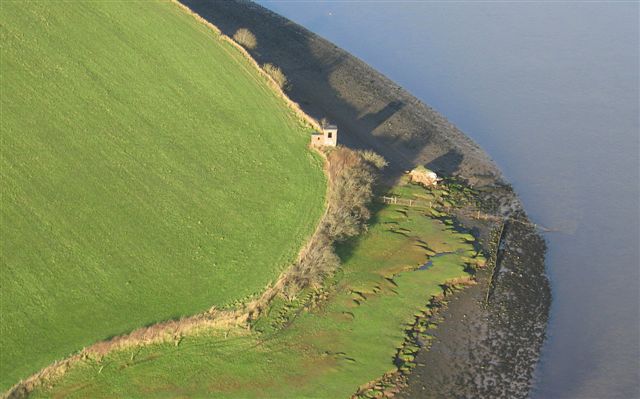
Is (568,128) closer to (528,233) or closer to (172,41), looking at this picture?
(528,233)

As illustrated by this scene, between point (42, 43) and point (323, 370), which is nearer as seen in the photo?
point (323, 370)

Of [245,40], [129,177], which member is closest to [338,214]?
[129,177]

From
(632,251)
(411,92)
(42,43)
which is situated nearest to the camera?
(632,251)

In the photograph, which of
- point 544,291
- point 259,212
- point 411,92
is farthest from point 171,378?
point 411,92

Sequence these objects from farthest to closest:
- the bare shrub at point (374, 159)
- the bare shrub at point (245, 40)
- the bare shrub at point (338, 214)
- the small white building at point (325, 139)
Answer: the bare shrub at point (245, 40), the bare shrub at point (374, 159), the small white building at point (325, 139), the bare shrub at point (338, 214)

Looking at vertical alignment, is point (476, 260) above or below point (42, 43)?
above

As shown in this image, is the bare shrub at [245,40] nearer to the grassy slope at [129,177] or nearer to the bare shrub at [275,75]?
the grassy slope at [129,177]

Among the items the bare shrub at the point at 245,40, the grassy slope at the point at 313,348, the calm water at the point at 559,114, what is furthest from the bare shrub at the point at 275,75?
the grassy slope at the point at 313,348
